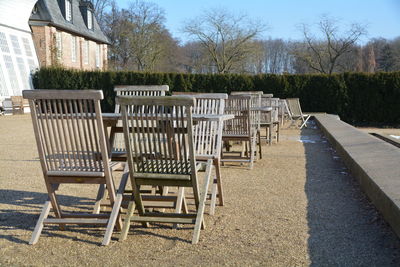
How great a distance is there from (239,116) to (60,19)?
24667 millimetres

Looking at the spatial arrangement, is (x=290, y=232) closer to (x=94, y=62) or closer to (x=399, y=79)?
(x=399, y=79)

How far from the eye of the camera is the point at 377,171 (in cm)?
507

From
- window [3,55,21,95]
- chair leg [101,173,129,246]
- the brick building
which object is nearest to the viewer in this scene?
chair leg [101,173,129,246]

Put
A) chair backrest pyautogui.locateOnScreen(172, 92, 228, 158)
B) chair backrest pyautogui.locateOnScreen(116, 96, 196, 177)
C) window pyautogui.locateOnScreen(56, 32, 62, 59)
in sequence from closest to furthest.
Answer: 1. chair backrest pyautogui.locateOnScreen(116, 96, 196, 177)
2. chair backrest pyautogui.locateOnScreen(172, 92, 228, 158)
3. window pyautogui.locateOnScreen(56, 32, 62, 59)

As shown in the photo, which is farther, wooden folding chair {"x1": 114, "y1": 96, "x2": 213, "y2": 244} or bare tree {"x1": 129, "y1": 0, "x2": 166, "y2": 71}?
bare tree {"x1": 129, "y1": 0, "x2": 166, "y2": 71}

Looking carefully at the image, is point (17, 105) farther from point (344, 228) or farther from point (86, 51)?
point (344, 228)

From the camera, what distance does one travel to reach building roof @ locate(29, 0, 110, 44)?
27500 mm

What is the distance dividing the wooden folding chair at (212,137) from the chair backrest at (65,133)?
4.37ft

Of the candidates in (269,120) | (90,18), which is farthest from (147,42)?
(269,120)

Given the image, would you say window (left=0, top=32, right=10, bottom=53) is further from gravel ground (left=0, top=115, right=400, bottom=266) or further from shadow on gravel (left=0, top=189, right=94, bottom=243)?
shadow on gravel (left=0, top=189, right=94, bottom=243)

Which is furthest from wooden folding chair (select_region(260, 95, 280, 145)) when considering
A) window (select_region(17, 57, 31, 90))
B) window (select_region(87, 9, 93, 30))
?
window (select_region(87, 9, 93, 30))

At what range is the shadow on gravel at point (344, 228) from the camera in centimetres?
326

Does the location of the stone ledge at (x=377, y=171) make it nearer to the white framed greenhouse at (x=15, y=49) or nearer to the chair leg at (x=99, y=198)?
the chair leg at (x=99, y=198)

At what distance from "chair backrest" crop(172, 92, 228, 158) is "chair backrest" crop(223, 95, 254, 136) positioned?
165 cm
